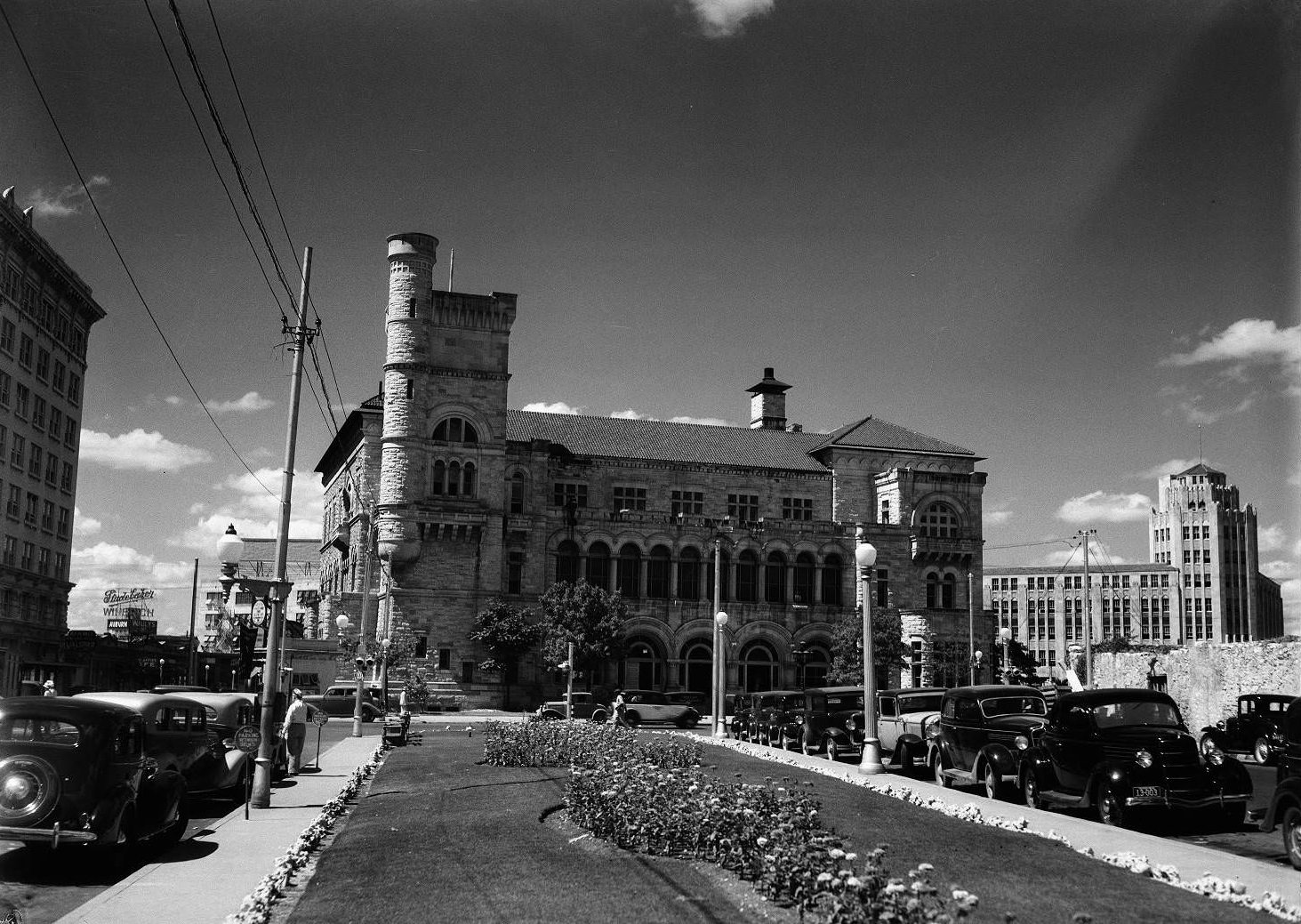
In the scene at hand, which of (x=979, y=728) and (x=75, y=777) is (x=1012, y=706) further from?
(x=75, y=777)

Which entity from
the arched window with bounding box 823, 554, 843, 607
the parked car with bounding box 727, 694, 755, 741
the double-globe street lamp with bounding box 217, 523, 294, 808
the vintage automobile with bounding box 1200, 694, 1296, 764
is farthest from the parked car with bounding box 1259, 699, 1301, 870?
the arched window with bounding box 823, 554, 843, 607

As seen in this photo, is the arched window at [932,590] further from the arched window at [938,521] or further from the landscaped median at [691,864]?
the landscaped median at [691,864]

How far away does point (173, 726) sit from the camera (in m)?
17.9

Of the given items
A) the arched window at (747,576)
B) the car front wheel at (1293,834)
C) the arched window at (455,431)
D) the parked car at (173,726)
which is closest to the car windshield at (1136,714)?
the car front wheel at (1293,834)

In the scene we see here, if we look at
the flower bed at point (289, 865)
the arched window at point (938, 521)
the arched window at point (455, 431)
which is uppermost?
the arched window at point (455, 431)

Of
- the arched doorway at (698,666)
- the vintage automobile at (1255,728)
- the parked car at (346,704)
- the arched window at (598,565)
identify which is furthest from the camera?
the arched window at (598,565)

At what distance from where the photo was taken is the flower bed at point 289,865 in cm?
1070

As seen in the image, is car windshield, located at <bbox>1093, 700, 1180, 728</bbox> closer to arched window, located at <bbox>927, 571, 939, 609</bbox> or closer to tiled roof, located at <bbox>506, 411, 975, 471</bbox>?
tiled roof, located at <bbox>506, 411, 975, 471</bbox>

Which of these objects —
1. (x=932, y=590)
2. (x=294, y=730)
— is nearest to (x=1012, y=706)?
(x=294, y=730)

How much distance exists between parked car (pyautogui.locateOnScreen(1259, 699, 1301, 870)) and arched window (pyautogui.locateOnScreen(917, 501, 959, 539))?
62091 mm

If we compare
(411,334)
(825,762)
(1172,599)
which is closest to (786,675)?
(411,334)

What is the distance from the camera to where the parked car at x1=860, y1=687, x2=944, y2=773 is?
2600cm

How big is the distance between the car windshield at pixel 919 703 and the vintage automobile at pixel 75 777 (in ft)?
68.0

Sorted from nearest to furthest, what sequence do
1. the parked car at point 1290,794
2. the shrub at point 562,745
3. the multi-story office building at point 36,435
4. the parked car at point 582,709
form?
the parked car at point 1290,794, the shrub at point 562,745, the parked car at point 582,709, the multi-story office building at point 36,435
